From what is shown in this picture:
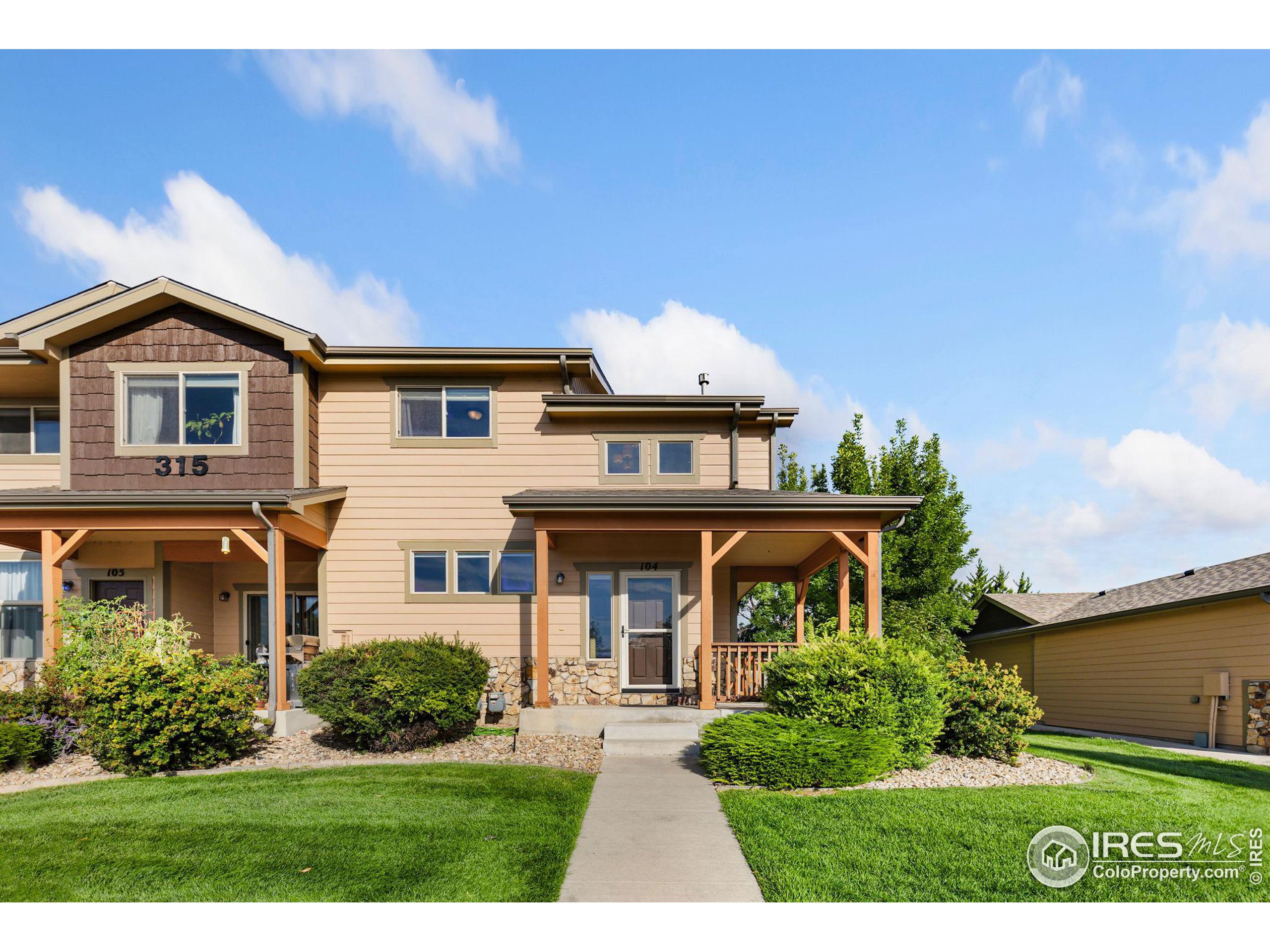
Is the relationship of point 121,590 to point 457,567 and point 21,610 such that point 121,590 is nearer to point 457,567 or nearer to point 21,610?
point 21,610

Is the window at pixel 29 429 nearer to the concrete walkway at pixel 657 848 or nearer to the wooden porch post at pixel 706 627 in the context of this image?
the wooden porch post at pixel 706 627

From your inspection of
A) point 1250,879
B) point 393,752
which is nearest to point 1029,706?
point 1250,879

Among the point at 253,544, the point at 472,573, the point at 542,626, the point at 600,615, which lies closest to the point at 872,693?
the point at 542,626

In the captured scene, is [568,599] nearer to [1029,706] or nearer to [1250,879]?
[1029,706]

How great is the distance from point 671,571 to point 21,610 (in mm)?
10859

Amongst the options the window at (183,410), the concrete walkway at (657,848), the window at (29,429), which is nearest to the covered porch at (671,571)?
the concrete walkway at (657,848)

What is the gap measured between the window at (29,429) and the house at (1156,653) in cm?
2040

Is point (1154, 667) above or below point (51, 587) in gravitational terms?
below

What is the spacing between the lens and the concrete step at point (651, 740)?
10281 mm

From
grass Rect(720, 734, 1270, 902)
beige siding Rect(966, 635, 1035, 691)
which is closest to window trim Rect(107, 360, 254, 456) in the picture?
grass Rect(720, 734, 1270, 902)

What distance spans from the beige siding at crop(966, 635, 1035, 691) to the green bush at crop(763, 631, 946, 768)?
12652mm

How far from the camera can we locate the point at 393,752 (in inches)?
408

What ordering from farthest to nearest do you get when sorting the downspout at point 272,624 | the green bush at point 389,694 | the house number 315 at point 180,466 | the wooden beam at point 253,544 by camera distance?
the house number 315 at point 180,466 < the wooden beam at point 253,544 < the downspout at point 272,624 < the green bush at point 389,694

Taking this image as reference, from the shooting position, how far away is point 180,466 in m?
12.7
